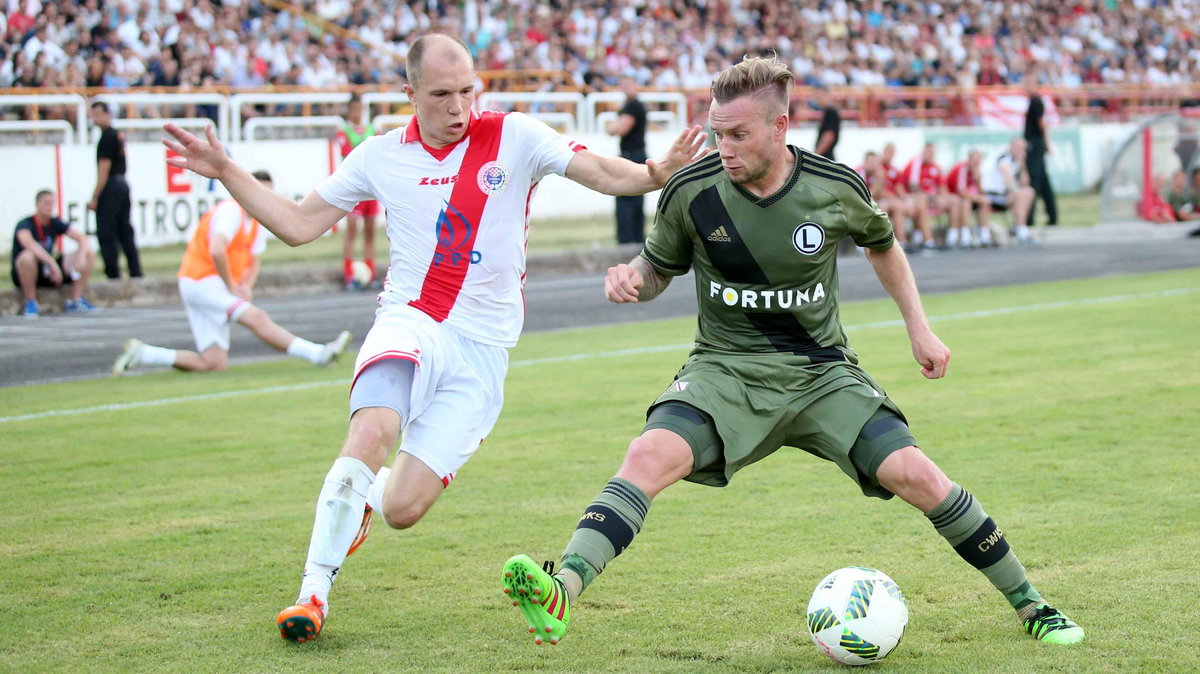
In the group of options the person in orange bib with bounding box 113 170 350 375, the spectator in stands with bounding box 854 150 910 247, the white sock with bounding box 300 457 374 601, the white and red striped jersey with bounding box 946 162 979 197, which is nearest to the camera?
the white sock with bounding box 300 457 374 601

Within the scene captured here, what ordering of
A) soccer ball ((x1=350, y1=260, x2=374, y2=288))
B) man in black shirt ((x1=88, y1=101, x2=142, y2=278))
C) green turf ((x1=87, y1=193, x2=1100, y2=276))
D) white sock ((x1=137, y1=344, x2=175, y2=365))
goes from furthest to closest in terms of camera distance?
green turf ((x1=87, y1=193, x2=1100, y2=276)) < soccer ball ((x1=350, y1=260, x2=374, y2=288)) < man in black shirt ((x1=88, y1=101, x2=142, y2=278)) < white sock ((x1=137, y1=344, x2=175, y2=365))

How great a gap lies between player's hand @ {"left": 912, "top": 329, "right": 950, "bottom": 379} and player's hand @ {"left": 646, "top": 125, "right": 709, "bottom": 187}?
107 centimetres

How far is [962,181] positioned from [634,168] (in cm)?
1747

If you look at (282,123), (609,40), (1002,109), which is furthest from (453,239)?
(1002,109)

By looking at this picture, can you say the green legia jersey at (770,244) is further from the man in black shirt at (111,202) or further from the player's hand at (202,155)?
the man in black shirt at (111,202)

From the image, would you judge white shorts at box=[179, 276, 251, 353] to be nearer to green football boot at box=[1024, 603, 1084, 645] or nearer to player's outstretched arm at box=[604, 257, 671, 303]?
player's outstretched arm at box=[604, 257, 671, 303]

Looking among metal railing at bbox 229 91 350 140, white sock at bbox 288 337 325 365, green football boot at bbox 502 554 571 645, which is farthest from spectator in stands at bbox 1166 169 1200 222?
green football boot at bbox 502 554 571 645

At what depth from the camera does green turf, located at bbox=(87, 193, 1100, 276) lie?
19672 mm

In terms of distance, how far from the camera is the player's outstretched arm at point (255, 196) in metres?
5.27

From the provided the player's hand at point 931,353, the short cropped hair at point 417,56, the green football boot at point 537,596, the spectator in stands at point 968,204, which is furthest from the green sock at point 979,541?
the spectator in stands at point 968,204

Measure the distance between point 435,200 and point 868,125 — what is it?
82.5ft

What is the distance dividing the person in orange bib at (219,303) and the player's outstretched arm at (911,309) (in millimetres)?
7279

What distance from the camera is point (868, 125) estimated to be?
2947cm

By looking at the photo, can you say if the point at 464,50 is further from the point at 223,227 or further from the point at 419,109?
the point at 223,227
